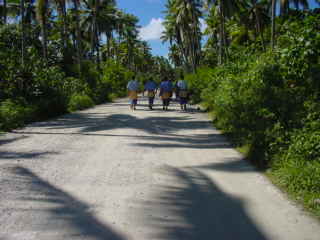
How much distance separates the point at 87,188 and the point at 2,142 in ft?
15.9

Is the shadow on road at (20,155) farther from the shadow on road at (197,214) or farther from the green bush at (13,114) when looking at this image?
the green bush at (13,114)

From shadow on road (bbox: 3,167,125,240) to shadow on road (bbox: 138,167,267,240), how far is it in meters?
0.58

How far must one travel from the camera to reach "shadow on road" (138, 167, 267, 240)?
4105 millimetres

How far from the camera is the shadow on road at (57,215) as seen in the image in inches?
160

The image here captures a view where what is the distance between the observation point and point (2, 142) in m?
9.61

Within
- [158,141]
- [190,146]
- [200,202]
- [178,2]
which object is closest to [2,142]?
[158,141]

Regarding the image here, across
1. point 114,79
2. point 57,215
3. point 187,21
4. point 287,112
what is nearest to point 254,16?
point 187,21

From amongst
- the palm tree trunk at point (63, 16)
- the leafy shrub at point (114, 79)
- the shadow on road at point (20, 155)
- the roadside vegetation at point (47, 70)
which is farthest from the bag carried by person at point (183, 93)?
the leafy shrub at point (114, 79)

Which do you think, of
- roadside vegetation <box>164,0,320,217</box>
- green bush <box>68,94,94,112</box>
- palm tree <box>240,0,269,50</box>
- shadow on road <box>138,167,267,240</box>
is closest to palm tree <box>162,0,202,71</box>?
palm tree <box>240,0,269,50</box>

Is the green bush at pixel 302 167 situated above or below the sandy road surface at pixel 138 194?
above

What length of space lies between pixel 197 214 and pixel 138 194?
1022 mm

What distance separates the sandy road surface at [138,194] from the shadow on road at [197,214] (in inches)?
0.4

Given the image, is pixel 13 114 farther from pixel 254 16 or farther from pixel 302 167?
pixel 254 16

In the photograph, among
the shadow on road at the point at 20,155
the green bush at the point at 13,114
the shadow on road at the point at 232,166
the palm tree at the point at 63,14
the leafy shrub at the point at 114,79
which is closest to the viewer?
the shadow on road at the point at 232,166
